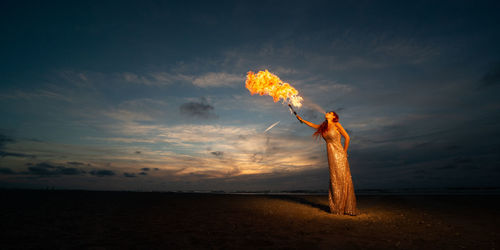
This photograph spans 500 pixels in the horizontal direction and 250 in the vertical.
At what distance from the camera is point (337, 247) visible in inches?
279

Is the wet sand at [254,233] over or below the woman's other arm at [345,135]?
below

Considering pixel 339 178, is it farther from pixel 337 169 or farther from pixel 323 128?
pixel 323 128

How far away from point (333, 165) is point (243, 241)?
7.57 metres

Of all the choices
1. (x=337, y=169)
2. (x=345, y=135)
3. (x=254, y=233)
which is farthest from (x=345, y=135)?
(x=254, y=233)

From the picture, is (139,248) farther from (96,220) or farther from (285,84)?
(285,84)

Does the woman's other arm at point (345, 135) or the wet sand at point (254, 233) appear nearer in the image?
the wet sand at point (254, 233)

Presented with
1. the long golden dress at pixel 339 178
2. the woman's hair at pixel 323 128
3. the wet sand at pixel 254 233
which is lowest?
the wet sand at pixel 254 233

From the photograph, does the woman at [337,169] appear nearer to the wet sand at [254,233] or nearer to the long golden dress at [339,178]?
the long golden dress at [339,178]

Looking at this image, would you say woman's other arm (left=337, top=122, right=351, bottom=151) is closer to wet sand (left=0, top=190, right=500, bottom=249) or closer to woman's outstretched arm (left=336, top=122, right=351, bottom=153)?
woman's outstretched arm (left=336, top=122, right=351, bottom=153)

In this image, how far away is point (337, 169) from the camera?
13406 mm

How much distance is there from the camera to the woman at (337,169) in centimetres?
1325

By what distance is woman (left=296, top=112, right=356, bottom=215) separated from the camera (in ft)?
43.5

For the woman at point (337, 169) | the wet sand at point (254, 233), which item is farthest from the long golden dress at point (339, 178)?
the wet sand at point (254, 233)

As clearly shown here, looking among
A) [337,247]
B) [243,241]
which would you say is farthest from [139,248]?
[337,247]
